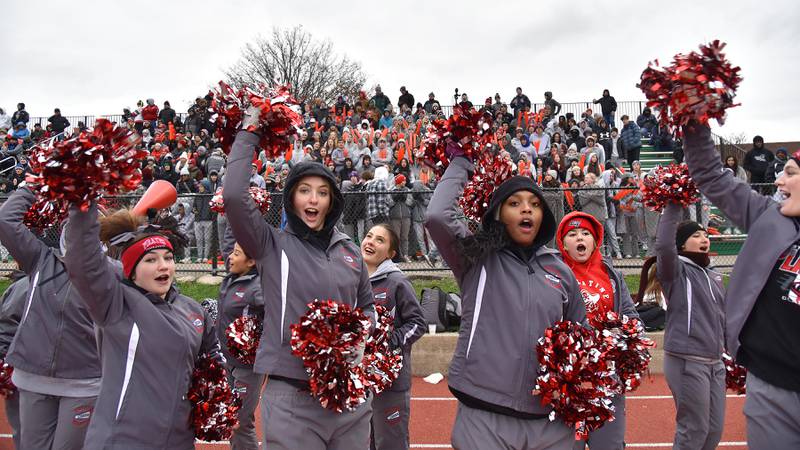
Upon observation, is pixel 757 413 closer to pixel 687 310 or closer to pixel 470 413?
pixel 470 413

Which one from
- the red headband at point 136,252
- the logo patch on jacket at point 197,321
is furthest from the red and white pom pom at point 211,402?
the red headband at point 136,252

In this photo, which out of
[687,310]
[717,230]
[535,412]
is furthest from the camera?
[717,230]

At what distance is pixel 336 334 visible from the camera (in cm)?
293

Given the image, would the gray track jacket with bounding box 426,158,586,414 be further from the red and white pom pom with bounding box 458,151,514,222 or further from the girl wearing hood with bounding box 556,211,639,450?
the girl wearing hood with bounding box 556,211,639,450

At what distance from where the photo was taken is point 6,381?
4.37m

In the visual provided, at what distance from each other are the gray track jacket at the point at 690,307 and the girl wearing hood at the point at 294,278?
2418 millimetres

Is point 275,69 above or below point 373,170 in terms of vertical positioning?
above

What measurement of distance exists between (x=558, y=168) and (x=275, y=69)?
29.5 metres

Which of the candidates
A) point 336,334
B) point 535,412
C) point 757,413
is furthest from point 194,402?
point 757,413

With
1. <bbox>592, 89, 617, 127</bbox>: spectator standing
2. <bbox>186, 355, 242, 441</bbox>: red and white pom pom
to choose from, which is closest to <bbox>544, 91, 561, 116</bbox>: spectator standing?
<bbox>592, 89, 617, 127</bbox>: spectator standing

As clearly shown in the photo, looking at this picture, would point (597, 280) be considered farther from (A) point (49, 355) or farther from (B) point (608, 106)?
(B) point (608, 106)

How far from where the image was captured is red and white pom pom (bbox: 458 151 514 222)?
3.27 m

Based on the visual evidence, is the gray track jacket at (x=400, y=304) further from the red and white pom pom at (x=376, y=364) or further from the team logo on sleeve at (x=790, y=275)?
the team logo on sleeve at (x=790, y=275)

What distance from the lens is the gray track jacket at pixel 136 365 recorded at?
9.56ft
